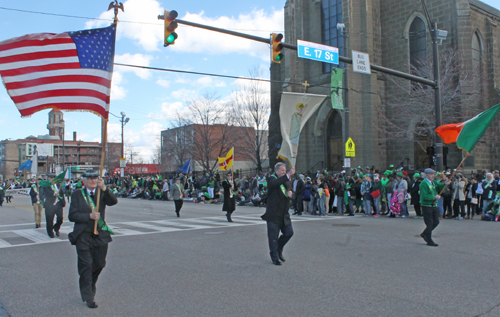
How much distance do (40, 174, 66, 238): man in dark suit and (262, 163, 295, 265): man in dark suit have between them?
7.05 m

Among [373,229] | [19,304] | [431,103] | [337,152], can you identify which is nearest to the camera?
[19,304]

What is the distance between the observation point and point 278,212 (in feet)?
25.8

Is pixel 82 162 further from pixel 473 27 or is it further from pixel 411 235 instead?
pixel 411 235

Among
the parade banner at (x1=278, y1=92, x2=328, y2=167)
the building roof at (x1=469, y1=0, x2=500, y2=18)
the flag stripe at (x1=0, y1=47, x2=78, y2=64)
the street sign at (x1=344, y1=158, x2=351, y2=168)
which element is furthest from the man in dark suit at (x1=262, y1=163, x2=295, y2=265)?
the building roof at (x1=469, y1=0, x2=500, y2=18)

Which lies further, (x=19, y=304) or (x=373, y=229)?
(x=373, y=229)

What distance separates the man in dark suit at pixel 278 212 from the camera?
7.85m

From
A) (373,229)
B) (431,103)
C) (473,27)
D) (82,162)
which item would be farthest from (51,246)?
(82,162)

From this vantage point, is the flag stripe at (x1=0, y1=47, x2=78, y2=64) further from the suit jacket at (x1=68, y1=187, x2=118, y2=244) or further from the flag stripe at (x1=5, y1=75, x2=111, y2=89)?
the suit jacket at (x1=68, y1=187, x2=118, y2=244)

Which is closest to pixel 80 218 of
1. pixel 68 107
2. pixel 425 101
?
pixel 68 107

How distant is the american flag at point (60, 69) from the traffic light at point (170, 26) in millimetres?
4929

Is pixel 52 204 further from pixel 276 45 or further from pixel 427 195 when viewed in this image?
pixel 427 195

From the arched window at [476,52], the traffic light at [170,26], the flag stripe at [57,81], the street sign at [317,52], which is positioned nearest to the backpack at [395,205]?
the street sign at [317,52]

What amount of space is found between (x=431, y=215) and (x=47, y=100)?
26.7 ft

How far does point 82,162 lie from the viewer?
405 ft
